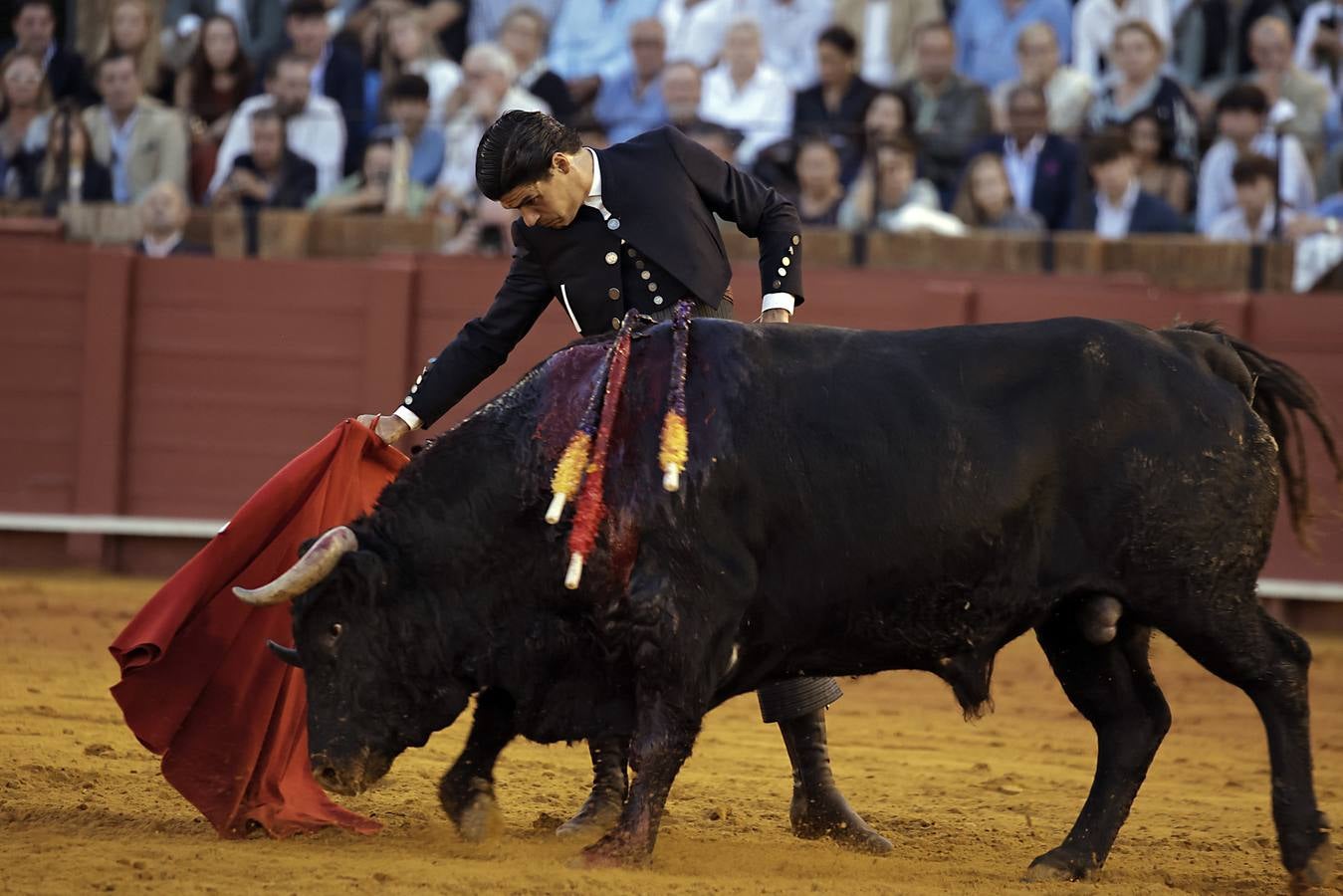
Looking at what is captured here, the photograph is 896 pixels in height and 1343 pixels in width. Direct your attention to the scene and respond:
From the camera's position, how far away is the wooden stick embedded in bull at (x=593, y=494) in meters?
3.35

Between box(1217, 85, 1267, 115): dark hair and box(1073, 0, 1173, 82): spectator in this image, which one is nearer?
box(1217, 85, 1267, 115): dark hair

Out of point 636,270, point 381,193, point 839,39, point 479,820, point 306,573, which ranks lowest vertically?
point 479,820

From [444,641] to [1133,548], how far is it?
1.35 m

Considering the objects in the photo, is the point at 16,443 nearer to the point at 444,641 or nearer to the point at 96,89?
the point at 96,89

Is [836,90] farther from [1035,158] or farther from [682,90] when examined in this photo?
[1035,158]

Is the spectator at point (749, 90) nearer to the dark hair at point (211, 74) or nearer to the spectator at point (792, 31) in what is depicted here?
the spectator at point (792, 31)

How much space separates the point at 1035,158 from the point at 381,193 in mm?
3138

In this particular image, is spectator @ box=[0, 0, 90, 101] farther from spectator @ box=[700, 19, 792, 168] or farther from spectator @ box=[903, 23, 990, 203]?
spectator @ box=[903, 23, 990, 203]

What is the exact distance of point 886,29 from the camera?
9281 mm

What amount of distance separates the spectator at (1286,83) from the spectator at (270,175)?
4.59m

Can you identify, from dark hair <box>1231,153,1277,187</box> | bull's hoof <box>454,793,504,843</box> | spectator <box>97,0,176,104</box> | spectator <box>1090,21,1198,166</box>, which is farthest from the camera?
spectator <box>97,0,176,104</box>

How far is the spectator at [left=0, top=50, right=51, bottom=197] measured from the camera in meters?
9.12

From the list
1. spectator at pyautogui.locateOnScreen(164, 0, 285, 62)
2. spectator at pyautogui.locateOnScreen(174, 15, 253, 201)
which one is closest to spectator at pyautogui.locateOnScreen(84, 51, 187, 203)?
spectator at pyautogui.locateOnScreen(174, 15, 253, 201)

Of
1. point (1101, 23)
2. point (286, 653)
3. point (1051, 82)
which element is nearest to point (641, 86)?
point (1051, 82)
